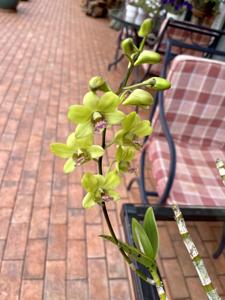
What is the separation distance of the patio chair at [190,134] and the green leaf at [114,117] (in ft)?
3.21

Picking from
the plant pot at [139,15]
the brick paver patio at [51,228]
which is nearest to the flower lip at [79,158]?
the brick paver patio at [51,228]

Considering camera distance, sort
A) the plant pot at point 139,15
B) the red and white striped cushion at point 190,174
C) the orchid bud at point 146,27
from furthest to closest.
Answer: the plant pot at point 139,15 → the red and white striped cushion at point 190,174 → the orchid bud at point 146,27

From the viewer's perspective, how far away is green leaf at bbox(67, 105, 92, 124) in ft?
1.45

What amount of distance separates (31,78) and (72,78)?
0.55 m

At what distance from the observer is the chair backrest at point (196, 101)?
1.55m

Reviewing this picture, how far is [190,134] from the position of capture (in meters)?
1.78

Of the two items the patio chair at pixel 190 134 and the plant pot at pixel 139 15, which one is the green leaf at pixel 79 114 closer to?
the patio chair at pixel 190 134

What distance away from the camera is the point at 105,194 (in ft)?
1.72

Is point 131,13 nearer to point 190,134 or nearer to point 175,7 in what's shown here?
point 175,7

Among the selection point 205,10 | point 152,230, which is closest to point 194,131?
point 152,230

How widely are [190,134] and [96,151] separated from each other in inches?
55.7

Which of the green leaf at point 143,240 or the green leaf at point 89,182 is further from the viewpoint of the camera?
the green leaf at point 143,240

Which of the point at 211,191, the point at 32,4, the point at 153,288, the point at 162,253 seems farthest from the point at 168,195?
the point at 32,4

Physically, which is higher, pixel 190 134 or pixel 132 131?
pixel 132 131
